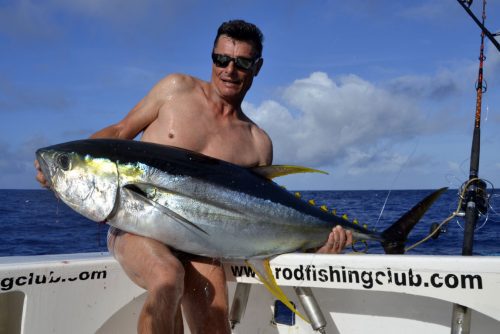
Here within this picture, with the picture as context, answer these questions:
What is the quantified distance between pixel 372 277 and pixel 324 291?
0.74 meters

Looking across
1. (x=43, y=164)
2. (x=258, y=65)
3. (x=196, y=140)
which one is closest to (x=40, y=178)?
(x=43, y=164)

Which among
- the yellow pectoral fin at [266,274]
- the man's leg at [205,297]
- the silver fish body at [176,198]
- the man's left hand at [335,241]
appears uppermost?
the silver fish body at [176,198]

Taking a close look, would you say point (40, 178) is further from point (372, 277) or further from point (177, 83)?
point (372, 277)

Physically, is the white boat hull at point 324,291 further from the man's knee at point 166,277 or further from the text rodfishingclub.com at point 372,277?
the man's knee at point 166,277

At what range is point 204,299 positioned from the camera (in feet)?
8.28

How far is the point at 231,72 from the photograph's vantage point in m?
3.05

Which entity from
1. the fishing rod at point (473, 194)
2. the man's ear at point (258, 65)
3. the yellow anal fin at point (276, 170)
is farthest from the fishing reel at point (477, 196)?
the man's ear at point (258, 65)

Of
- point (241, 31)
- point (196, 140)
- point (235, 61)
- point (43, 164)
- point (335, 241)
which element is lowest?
point (335, 241)

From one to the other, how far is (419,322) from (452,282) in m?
0.72

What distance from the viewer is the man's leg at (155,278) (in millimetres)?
2170

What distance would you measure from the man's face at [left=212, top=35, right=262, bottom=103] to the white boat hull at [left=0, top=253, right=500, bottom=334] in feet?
3.71

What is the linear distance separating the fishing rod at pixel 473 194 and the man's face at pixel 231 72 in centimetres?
163

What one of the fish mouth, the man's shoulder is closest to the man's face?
the man's shoulder

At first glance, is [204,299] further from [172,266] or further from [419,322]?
[419,322]
